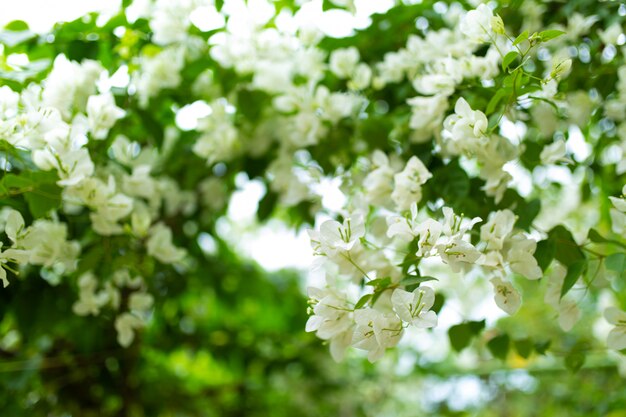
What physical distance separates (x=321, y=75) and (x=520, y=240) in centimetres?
69

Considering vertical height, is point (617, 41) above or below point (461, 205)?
above

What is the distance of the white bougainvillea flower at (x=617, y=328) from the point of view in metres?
0.90

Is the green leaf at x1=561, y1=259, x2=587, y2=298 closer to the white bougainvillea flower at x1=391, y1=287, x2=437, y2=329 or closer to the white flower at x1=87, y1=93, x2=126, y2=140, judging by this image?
the white bougainvillea flower at x1=391, y1=287, x2=437, y2=329

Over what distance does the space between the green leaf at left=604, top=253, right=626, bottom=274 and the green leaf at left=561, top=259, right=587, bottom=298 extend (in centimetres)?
3

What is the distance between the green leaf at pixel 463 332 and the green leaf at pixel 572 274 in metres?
0.20

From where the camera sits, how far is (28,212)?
3.30ft

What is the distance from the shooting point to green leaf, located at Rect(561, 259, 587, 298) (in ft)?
2.99

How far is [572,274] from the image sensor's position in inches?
36.1

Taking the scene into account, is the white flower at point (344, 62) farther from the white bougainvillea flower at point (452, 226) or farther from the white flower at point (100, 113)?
the white bougainvillea flower at point (452, 226)

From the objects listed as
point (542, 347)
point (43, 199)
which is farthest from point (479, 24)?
point (43, 199)

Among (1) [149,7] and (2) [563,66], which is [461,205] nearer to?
(2) [563,66]

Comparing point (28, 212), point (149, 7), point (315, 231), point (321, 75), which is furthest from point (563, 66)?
point (149, 7)

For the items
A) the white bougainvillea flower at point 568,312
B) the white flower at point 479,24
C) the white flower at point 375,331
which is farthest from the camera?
the white bougainvillea flower at point 568,312

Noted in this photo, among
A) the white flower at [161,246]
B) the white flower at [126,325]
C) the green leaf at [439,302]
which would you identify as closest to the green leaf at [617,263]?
the green leaf at [439,302]
